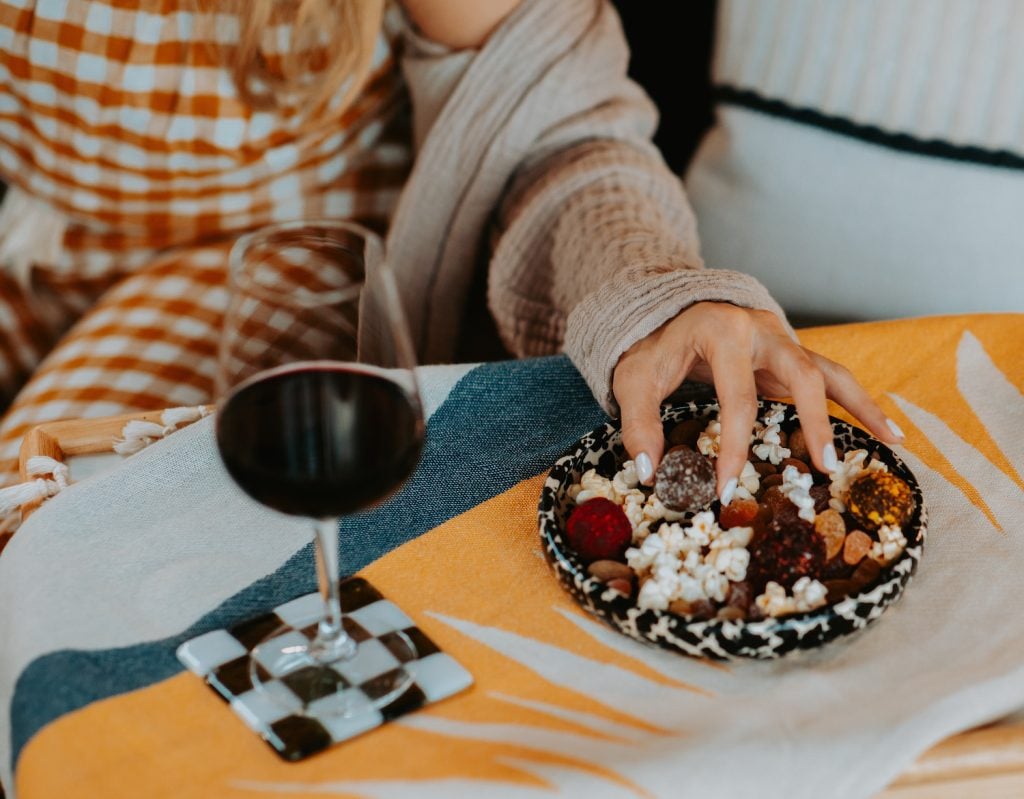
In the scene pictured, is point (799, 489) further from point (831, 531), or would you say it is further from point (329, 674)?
point (329, 674)

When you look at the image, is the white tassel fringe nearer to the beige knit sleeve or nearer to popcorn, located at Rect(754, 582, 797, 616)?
the beige knit sleeve

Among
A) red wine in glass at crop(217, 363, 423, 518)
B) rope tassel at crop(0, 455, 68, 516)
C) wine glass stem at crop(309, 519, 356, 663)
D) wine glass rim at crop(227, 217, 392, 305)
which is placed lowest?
rope tassel at crop(0, 455, 68, 516)

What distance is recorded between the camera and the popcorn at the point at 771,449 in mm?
655

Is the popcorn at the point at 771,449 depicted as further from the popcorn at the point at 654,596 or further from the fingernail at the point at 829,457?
the popcorn at the point at 654,596

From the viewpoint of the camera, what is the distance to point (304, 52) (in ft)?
3.62

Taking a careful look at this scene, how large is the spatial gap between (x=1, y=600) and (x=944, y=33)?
973 mm

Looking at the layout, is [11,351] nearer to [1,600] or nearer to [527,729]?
[1,600]

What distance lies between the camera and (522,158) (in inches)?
42.9

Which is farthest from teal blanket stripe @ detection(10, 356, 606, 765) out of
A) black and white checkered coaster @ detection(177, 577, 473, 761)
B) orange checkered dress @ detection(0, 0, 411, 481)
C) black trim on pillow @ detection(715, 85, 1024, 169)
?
black trim on pillow @ detection(715, 85, 1024, 169)

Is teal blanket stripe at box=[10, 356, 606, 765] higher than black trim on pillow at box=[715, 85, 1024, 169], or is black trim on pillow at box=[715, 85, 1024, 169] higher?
black trim on pillow at box=[715, 85, 1024, 169]

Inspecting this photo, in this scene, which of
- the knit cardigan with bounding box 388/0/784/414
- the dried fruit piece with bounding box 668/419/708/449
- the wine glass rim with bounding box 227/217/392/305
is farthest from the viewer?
the knit cardigan with bounding box 388/0/784/414

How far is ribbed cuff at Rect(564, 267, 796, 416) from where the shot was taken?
0.71m

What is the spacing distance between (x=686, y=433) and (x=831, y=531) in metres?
0.13

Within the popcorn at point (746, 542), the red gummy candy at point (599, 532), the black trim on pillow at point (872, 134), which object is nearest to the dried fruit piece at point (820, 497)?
the popcorn at point (746, 542)
